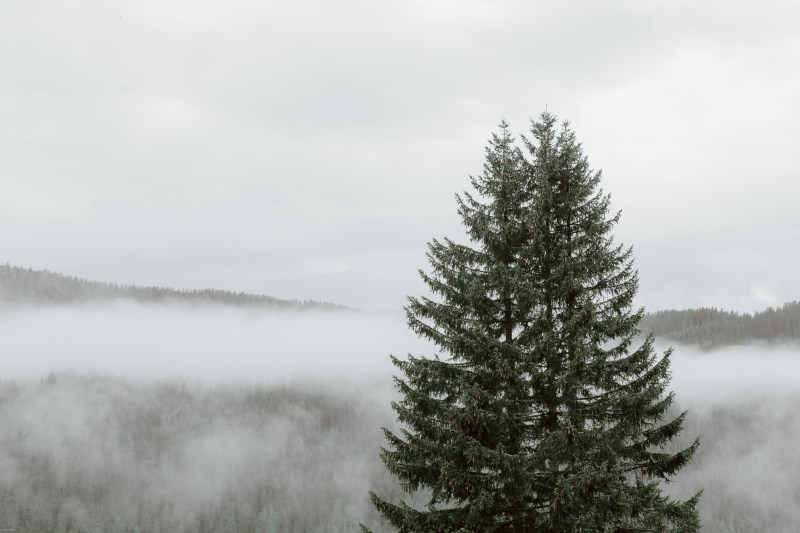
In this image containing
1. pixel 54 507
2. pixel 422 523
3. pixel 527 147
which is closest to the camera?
pixel 422 523

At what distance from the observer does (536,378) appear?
1443cm

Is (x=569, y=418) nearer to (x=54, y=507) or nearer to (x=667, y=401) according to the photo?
(x=667, y=401)

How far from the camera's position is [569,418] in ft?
44.1

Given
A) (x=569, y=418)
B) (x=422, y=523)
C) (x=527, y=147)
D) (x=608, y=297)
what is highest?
(x=527, y=147)

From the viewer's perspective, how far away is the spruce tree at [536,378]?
1376cm

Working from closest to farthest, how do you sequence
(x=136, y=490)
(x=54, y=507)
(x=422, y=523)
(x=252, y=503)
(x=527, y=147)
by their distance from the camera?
(x=422, y=523) → (x=527, y=147) → (x=54, y=507) → (x=252, y=503) → (x=136, y=490)

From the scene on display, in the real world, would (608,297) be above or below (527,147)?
below

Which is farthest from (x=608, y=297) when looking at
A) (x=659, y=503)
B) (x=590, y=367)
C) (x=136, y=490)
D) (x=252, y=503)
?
(x=136, y=490)

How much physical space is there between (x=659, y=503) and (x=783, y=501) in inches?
7611

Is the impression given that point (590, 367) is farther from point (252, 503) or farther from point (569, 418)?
point (252, 503)

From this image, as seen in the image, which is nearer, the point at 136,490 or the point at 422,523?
the point at 422,523

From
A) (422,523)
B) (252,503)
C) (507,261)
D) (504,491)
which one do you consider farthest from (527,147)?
(252,503)

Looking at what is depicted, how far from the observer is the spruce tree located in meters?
13.8

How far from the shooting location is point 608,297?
15250 millimetres
